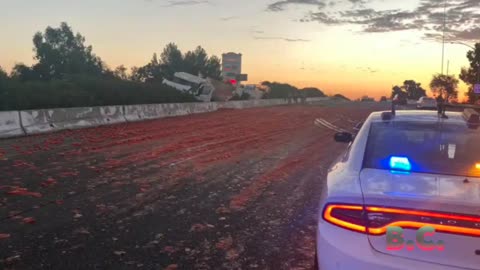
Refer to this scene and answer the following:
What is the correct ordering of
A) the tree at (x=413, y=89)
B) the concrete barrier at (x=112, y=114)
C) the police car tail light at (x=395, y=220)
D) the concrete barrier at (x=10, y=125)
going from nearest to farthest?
the police car tail light at (x=395, y=220) < the concrete barrier at (x=10, y=125) < the concrete barrier at (x=112, y=114) < the tree at (x=413, y=89)

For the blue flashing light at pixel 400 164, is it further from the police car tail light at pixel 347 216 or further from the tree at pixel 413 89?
the tree at pixel 413 89

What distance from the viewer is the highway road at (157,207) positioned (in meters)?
5.20

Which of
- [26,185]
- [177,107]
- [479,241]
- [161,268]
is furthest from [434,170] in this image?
[177,107]

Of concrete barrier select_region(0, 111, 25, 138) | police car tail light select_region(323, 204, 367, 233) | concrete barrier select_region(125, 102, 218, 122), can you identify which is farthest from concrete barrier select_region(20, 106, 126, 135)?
police car tail light select_region(323, 204, 367, 233)

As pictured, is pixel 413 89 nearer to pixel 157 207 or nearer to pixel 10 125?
pixel 10 125

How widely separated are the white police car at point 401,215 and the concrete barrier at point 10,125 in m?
14.5

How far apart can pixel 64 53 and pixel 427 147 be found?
→ 4587 inches

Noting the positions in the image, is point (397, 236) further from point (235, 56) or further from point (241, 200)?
point (235, 56)

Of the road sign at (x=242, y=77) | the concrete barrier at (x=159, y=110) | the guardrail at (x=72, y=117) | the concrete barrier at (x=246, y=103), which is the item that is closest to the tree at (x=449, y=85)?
the road sign at (x=242, y=77)

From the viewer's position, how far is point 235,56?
10562 centimetres

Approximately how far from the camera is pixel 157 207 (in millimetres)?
7254

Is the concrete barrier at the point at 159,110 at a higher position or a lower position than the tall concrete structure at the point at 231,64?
lower

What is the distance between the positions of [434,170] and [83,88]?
29252 millimetres

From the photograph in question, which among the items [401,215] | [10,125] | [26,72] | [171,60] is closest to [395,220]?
[401,215]
